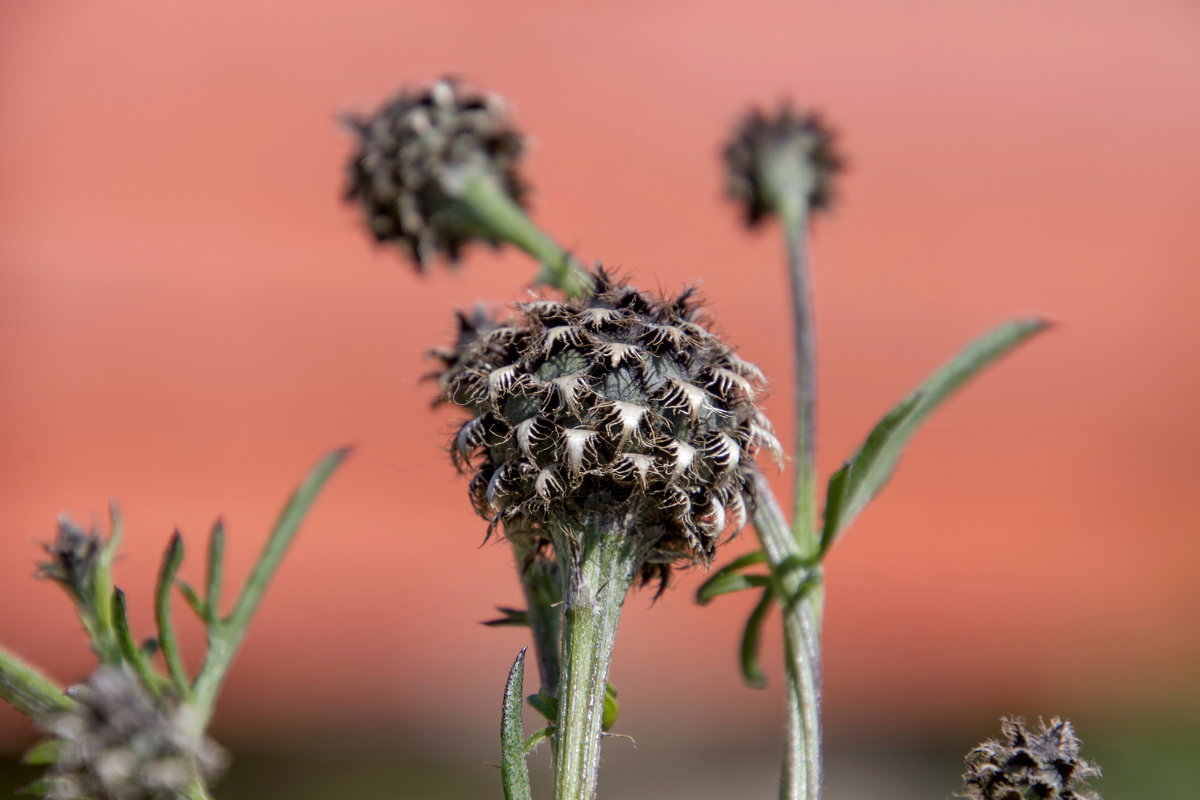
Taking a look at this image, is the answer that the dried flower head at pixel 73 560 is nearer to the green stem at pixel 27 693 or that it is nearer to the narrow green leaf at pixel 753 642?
the green stem at pixel 27 693

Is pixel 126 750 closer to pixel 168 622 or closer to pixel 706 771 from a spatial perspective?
pixel 168 622

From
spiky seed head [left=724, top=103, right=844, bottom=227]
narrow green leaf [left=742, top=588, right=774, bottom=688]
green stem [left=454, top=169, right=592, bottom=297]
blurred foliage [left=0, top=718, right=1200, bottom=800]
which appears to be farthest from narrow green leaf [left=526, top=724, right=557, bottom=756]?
blurred foliage [left=0, top=718, right=1200, bottom=800]

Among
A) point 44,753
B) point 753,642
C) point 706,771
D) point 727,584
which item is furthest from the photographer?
point 706,771

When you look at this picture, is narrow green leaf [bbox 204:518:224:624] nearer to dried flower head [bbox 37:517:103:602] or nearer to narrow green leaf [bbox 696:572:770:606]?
dried flower head [bbox 37:517:103:602]

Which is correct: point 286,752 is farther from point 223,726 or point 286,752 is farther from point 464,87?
point 464,87

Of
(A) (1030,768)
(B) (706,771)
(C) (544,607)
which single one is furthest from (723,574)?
(B) (706,771)

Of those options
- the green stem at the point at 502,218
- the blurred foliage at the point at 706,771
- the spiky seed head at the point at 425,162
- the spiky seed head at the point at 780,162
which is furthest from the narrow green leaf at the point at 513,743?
the blurred foliage at the point at 706,771
